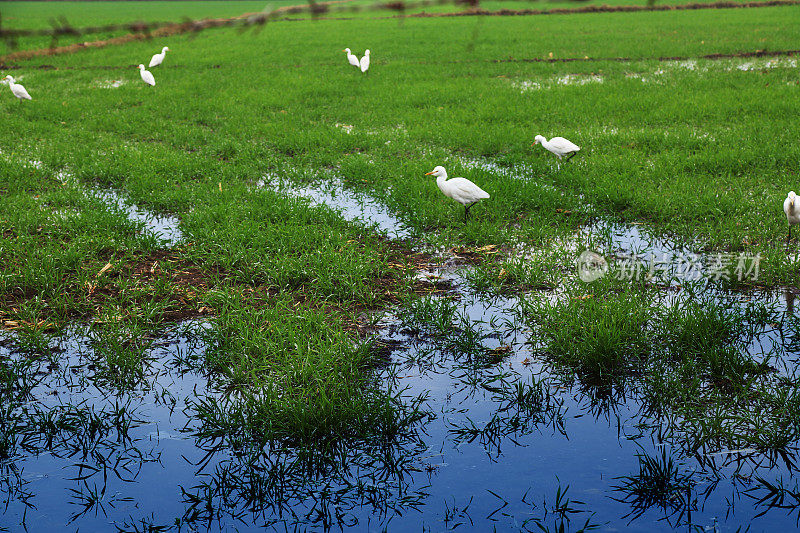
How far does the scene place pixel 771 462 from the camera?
3084mm

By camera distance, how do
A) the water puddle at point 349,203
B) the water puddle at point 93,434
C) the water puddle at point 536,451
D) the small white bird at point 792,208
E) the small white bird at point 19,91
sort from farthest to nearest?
1. the small white bird at point 19,91
2. the water puddle at point 349,203
3. the small white bird at point 792,208
4. the water puddle at point 93,434
5. the water puddle at point 536,451

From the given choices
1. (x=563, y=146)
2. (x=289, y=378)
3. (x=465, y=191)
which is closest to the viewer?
(x=289, y=378)

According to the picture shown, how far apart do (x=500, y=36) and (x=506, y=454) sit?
1985 centimetres

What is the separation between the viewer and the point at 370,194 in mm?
7215

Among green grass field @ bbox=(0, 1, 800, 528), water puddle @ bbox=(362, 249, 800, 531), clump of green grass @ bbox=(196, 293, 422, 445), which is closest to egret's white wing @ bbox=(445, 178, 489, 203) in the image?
green grass field @ bbox=(0, 1, 800, 528)

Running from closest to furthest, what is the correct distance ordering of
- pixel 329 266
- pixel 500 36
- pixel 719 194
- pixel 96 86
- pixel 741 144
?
pixel 329 266 → pixel 719 194 → pixel 741 144 → pixel 96 86 → pixel 500 36

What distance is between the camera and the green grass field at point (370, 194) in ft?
13.0

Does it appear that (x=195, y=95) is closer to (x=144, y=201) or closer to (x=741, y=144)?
(x=144, y=201)

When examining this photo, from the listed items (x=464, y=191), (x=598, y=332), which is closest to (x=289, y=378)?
(x=598, y=332)

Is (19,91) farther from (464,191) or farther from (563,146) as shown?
(563,146)

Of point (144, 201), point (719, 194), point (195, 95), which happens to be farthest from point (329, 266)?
point (195, 95)

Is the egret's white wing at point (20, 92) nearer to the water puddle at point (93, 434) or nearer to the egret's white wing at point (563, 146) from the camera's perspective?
the water puddle at point (93, 434)

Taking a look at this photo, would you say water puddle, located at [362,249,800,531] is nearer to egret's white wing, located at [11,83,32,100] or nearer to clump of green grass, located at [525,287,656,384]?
clump of green grass, located at [525,287,656,384]

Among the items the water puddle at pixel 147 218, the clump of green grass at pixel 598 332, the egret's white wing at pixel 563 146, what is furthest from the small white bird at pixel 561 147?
the water puddle at pixel 147 218
